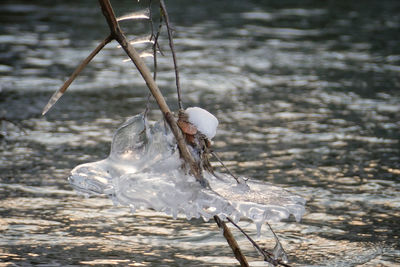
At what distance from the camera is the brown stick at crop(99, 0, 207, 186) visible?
2826 mm

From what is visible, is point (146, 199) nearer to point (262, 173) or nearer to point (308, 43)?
point (262, 173)

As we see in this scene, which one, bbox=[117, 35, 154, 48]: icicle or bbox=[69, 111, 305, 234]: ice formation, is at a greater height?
bbox=[117, 35, 154, 48]: icicle

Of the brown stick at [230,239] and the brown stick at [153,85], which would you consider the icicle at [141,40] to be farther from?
the brown stick at [230,239]

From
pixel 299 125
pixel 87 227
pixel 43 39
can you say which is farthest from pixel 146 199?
pixel 43 39

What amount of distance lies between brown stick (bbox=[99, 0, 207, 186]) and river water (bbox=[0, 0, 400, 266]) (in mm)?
766

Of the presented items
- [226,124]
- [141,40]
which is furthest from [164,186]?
[226,124]

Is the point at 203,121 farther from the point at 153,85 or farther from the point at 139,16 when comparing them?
the point at 139,16

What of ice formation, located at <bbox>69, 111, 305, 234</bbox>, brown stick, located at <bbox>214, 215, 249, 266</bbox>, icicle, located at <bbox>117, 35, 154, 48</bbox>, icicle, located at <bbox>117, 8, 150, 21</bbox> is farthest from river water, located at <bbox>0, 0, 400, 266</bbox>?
icicle, located at <bbox>117, 8, 150, 21</bbox>

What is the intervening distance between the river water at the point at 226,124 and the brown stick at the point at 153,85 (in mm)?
766

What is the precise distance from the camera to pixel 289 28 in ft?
35.3

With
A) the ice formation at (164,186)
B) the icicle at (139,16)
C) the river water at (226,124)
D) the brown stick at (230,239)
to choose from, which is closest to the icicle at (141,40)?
the icicle at (139,16)

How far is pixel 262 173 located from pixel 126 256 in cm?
167

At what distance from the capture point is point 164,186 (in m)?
2.88

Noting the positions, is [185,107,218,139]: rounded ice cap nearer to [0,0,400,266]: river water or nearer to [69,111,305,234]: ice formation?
[69,111,305,234]: ice formation
